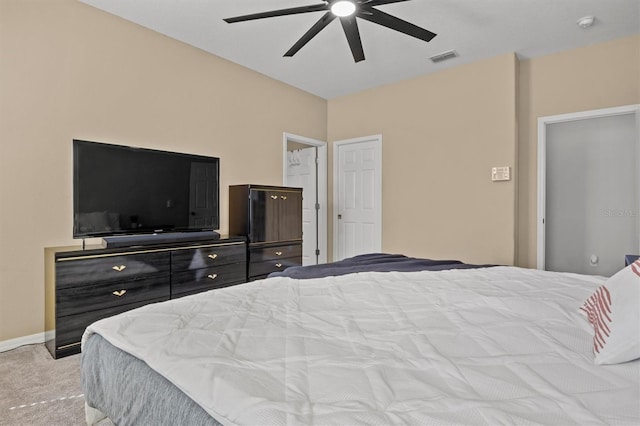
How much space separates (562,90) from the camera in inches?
144

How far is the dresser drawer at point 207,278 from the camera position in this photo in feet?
9.55

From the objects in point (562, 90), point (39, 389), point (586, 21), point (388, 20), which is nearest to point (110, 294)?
point (39, 389)

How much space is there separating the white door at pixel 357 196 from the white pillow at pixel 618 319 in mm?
3662

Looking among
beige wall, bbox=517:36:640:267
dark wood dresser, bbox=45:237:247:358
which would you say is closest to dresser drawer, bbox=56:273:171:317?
dark wood dresser, bbox=45:237:247:358

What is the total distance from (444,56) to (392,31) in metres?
0.87

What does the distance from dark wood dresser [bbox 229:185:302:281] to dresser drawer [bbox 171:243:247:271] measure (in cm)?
16

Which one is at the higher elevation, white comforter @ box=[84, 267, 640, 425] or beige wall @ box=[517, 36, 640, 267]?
beige wall @ box=[517, 36, 640, 267]

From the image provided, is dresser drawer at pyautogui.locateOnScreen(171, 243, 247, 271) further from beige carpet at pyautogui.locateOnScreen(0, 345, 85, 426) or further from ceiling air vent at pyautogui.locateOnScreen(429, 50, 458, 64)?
ceiling air vent at pyautogui.locateOnScreen(429, 50, 458, 64)

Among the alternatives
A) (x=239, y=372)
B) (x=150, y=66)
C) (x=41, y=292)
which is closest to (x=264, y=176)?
(x=150, y=66)

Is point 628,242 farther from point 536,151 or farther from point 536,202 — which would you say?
point 536,151

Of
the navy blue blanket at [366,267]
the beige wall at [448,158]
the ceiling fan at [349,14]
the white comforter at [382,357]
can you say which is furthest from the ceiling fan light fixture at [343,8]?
the beige wall at [448,158]

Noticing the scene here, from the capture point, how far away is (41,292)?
263 centimetres

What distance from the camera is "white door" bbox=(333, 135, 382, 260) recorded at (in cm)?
480

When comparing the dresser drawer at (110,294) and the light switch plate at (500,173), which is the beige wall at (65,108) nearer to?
the dresser drawer at (110,294)
